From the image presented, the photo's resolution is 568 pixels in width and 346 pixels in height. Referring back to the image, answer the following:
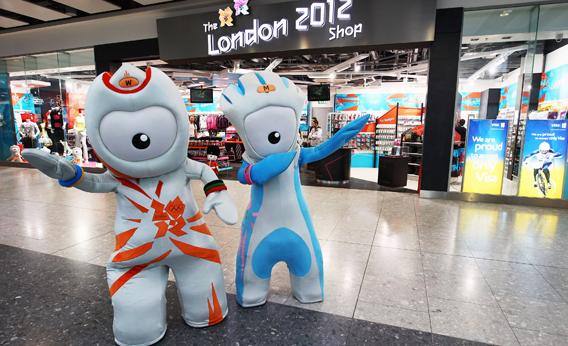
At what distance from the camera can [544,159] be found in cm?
487

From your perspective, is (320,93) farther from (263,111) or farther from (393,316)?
(393,316)

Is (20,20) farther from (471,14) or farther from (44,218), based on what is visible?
(471,14)

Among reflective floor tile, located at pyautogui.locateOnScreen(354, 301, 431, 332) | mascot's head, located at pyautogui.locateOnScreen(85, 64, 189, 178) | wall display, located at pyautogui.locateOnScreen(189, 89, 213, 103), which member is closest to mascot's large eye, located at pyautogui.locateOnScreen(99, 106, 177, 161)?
mascot's head, located at pyautogui.locateOnScreen(85, 64, 189, 178)

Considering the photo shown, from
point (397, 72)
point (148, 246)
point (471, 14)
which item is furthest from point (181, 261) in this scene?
point (397, 72)

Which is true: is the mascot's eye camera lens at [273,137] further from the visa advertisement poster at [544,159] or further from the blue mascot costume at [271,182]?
the visa advertisement poster at [544,159]

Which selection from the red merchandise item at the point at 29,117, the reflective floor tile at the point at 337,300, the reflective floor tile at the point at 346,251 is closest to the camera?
the reflective floor tile at the point at 337,300

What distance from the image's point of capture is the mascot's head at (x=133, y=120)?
4.75ft

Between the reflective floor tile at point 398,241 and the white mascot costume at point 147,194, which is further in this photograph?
the reflective floor tile at point 398,241

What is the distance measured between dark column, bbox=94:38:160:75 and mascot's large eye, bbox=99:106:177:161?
5875 mm

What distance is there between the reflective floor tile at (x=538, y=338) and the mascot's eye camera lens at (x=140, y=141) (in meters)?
2.33

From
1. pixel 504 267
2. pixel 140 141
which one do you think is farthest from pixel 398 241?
pixel 140 141

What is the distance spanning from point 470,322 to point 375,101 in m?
12.1

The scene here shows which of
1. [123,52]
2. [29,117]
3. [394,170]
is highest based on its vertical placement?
[123,52]

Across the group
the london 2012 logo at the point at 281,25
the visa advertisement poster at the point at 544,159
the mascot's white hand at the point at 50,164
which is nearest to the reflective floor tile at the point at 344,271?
the mascot's white hand at the point at 50,164
